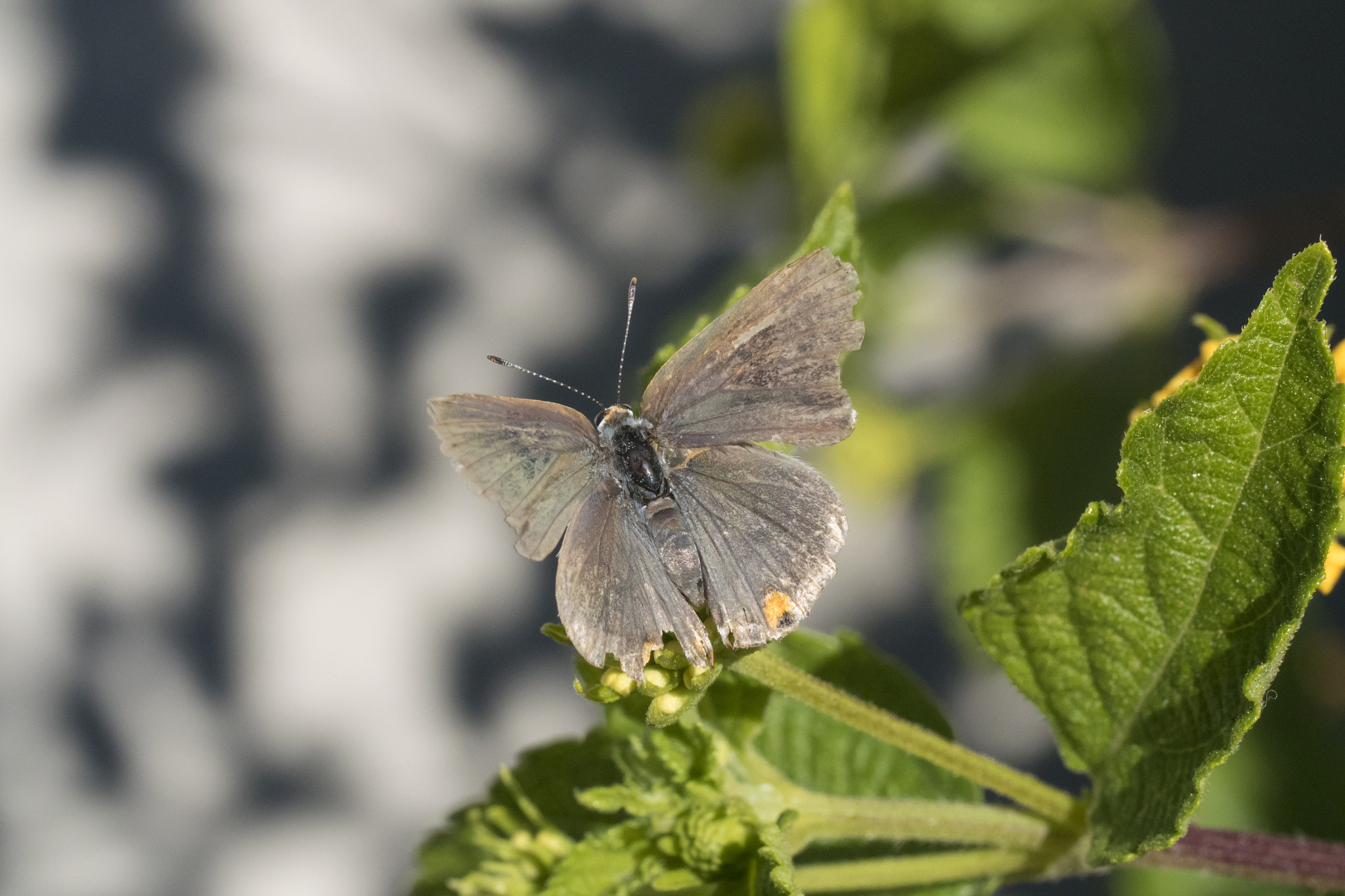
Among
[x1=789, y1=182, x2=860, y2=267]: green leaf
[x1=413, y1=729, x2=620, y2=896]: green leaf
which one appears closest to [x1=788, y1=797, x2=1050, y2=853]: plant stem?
[x1=413, y1=729, x2=620, y2=896]: green leaf

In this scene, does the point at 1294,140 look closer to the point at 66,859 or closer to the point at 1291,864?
the point at 1291,864

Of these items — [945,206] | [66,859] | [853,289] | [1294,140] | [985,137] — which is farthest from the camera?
[66,859]

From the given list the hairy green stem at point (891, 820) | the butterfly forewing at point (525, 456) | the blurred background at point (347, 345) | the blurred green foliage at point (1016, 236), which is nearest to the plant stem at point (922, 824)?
the hairy green stem at point (891, 820)

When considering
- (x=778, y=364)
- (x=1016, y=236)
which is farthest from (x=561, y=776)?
(x=1016, y=236)

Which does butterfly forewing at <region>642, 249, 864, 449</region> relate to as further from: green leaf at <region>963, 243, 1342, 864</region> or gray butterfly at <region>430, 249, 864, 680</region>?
green leaf at <region>963, 243, 1342, 864</region>

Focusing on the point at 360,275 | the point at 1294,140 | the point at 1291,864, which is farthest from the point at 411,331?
the point at 1291,864

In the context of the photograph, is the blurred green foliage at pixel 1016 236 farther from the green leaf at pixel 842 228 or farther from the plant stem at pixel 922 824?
the plant stem at pixel 922 824
